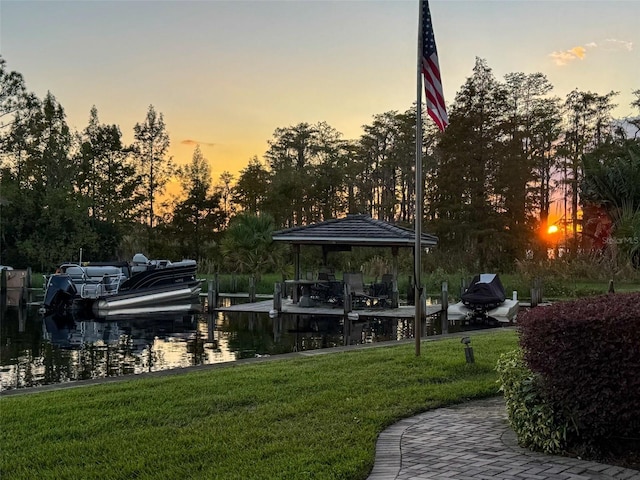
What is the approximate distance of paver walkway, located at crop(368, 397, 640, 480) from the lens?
15.9ft

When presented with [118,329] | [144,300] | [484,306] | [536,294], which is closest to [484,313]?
[484,306]

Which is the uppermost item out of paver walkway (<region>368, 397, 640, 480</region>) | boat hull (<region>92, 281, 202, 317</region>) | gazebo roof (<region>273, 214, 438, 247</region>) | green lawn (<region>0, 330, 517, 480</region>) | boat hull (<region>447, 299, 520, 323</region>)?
gazebo roof (<region>273, 214, 438, 247</region>)

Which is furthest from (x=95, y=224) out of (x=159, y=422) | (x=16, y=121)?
(x=159, y=422)

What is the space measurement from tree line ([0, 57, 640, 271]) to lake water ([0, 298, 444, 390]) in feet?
47.9

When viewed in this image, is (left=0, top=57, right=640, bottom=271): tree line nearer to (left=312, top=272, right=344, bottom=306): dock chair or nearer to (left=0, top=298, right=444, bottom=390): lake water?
(left=312, top=272, right=344, bottom=306): dock chair

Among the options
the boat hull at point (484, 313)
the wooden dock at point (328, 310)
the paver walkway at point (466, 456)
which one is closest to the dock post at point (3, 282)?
the wooden dock at point (328, 310)

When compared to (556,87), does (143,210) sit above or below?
below

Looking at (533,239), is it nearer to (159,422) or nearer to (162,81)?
(162,81)

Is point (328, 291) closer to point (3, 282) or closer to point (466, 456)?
point (3, 282)

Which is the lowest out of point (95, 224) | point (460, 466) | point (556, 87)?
point (460, 466)

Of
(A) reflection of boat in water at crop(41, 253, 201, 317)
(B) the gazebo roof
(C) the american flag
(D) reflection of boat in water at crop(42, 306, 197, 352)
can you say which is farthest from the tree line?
(C) the american flag

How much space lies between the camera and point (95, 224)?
133ft

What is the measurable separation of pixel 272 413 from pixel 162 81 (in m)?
13.2

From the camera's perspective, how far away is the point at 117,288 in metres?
22.5
